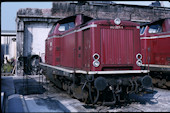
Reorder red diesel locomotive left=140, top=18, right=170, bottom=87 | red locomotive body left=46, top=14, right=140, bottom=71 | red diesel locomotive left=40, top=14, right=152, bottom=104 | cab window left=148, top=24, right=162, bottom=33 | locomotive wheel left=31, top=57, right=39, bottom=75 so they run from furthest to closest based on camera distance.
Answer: locomotive wheel left=31, top=57, right=39, bottom=75
cab window left=148, top=24, right=162, bottom=33
red diesel locomotive left=140, top=18, right=170, bottom=87
red locomotive body left=46, top=14, right=140, bottom=71
red diesel locomotive left=40, top=14, right=152, bottom=104

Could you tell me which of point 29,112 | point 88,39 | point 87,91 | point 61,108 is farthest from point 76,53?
point 29,112

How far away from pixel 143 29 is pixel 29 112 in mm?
7679

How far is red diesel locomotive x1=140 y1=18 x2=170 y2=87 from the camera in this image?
9.06 m

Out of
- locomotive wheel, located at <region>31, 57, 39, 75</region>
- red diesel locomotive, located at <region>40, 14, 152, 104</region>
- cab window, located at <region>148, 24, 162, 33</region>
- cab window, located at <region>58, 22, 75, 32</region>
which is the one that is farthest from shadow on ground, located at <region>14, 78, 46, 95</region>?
cab window, located at <region>148, 24, 162, 33</region>

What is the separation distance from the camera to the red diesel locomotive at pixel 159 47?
9.06 metres

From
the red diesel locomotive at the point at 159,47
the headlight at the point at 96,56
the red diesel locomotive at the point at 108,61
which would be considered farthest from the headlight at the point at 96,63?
the red diesel locomotive at the point at 159,47

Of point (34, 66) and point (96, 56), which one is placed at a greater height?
point (96, 56)

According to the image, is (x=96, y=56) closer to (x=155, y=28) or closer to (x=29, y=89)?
(x=29, y=89)

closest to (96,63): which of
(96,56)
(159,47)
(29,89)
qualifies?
(96,56)

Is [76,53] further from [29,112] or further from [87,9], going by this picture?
[87,9]

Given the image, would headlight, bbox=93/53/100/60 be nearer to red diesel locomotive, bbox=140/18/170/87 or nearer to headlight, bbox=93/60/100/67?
headlight, bbox=93/60/100/67

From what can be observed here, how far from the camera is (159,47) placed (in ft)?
31.0

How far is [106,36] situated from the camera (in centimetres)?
614

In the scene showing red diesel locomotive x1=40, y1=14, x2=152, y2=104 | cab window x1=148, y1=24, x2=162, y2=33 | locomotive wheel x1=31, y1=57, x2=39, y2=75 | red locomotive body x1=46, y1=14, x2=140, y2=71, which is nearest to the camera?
red diesel locomotive x1=40, y1=14, x2=152, y2=104
